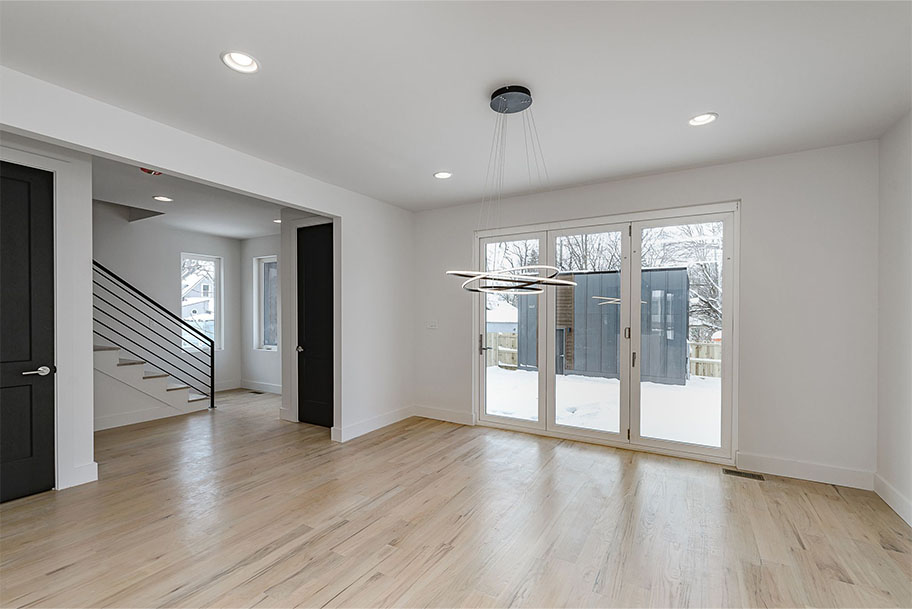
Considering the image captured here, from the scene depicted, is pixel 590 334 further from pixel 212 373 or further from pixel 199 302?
pixel 199 302

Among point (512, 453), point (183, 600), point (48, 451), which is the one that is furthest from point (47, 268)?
point (512, 453)

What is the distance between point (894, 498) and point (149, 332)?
8.73m

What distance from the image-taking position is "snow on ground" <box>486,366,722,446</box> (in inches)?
162

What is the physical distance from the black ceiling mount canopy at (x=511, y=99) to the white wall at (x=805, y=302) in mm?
2217

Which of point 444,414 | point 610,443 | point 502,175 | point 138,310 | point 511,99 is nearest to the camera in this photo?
point 511,99

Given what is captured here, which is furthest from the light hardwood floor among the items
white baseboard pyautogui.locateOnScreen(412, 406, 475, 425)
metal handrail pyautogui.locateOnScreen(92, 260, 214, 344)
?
metal handrail pyautogui.locateOnScreen(92, 260, 214, 344)

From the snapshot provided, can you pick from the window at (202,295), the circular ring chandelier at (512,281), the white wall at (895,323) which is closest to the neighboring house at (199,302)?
the window at (202,295)

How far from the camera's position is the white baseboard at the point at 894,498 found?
290 centimetres

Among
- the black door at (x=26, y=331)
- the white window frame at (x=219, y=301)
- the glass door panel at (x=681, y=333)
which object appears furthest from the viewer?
the white window frame at (x=219, y=301)

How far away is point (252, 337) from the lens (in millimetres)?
7992

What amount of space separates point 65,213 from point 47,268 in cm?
47

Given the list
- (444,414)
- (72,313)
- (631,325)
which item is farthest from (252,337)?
(631,325)

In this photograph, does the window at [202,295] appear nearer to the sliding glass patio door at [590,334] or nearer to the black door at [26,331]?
the black door at [26,331]

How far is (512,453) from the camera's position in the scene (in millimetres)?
4340
